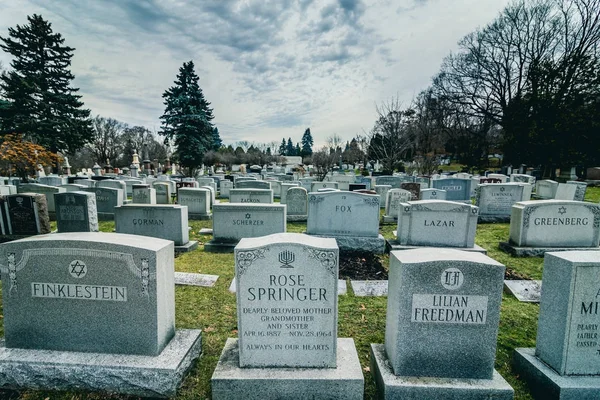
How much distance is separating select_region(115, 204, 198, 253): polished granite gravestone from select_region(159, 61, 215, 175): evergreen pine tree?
2532 cm

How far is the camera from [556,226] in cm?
766

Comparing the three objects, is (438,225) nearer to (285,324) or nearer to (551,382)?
(551,382)

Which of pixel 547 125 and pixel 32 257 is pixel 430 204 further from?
pixel 547 125

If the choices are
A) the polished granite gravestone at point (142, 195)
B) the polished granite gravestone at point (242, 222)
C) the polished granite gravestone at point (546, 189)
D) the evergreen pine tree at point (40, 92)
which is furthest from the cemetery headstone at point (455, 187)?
the evergreen pine tree at point (40, 92)

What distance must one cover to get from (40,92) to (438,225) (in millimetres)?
39397

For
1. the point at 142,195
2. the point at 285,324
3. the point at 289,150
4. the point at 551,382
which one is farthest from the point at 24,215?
the point at 289,150

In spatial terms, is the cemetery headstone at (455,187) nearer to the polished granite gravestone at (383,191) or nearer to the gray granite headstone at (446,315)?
the polished granite gravestone at (383,191)

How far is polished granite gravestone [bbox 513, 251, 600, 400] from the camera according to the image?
9.91 feet

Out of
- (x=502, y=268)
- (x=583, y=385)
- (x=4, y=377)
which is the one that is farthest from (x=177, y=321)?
(x=583, y=385)

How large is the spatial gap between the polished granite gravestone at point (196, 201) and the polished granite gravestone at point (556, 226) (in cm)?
1059

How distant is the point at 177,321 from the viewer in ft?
15.3

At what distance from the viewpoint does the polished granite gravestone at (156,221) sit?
8156mm

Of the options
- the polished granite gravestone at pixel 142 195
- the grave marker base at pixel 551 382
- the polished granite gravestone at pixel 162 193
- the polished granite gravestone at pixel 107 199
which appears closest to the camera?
the grave marker base at pixel 551 382

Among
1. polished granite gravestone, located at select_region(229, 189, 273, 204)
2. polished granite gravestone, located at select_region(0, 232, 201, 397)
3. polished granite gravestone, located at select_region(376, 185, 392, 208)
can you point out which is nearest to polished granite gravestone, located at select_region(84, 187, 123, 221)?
polished granite gravestone, located at select_region(229, 189, 273, 204)
